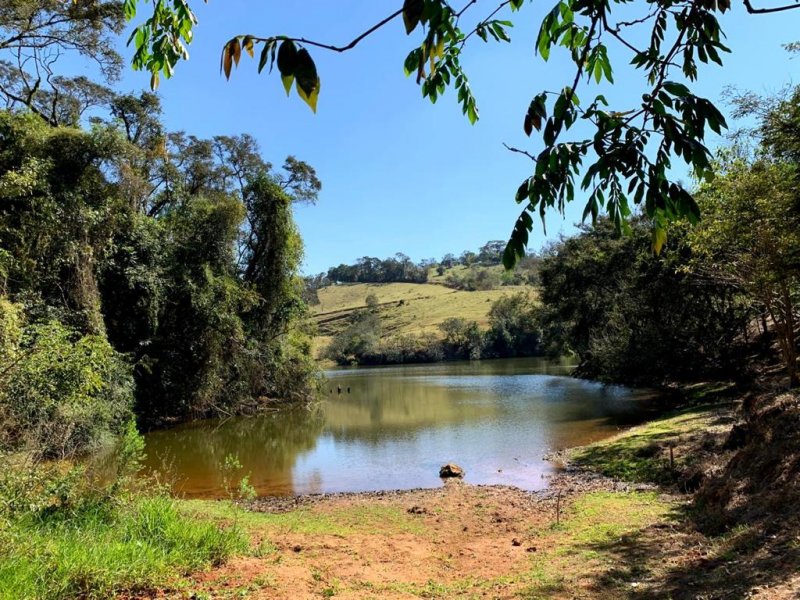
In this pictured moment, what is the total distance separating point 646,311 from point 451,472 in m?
17.5

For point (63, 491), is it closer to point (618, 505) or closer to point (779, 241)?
point (618, 505)

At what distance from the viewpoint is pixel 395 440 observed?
70.8ft

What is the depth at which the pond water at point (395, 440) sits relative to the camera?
15.6 meters

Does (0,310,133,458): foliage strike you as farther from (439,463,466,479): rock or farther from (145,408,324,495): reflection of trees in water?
(439,463,466,479): rock

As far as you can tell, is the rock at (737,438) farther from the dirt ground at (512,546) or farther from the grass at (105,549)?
the grass at (105,549)

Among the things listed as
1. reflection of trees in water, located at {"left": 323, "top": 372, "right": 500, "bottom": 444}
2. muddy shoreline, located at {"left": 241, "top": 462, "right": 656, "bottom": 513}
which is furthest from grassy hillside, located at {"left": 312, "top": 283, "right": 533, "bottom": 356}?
muddy shoreline, located at {"left": 241, "top": 462, "right": 656, "bottom": 513}

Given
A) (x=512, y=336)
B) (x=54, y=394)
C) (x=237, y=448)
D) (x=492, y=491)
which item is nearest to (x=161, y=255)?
(x=237, y=448)

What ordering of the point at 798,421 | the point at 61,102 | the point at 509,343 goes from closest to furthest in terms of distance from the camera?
the point at 798,421 < the point at 61,102 < the point at 509,343

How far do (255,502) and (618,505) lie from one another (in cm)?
851

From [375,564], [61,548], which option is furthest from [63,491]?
[375,564]

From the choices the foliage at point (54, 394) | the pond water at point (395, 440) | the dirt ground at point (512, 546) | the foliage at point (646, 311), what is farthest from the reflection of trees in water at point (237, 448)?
the foliage at point (646, 311)

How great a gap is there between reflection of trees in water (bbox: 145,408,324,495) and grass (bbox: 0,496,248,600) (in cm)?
596

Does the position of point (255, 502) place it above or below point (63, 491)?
below

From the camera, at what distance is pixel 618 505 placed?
988 cm
